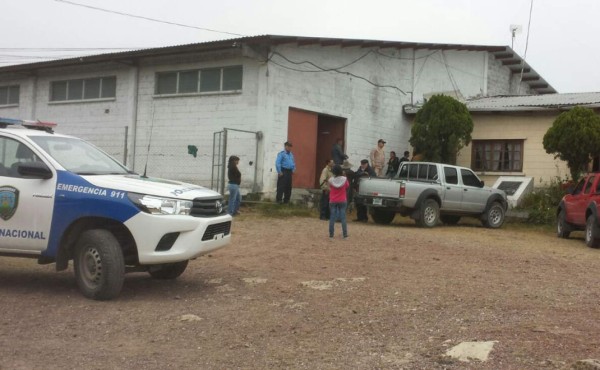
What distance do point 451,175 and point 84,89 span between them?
13.3 m

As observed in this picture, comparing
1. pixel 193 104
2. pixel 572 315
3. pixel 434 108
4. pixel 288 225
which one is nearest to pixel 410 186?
pixel 288 225

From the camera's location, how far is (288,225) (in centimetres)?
1491

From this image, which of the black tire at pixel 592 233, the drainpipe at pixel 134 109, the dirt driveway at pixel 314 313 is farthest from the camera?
the drainpipe at pixel 134 109

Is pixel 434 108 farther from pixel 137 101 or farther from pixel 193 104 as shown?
pixel 137 101

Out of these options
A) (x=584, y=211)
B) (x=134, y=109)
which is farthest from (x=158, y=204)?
(x=134, y=109)

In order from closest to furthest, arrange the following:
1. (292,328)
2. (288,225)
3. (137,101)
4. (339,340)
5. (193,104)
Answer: (339,340) → (292,328) → (288,225) → (193,104) → (137,101)

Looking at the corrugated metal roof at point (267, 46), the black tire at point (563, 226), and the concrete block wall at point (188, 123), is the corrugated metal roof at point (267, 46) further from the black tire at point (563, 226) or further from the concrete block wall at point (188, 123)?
the black tire at point (563, 226)

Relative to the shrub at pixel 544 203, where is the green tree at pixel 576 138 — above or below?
above

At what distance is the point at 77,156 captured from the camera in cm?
803

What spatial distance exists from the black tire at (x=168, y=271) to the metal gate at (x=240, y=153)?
9.04 m

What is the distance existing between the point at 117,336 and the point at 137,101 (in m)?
15.9

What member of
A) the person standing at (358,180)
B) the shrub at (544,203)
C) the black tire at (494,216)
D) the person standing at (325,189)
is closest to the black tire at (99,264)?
the person standing at (325,189)

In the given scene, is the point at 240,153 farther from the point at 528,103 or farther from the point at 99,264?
the point at 99,264

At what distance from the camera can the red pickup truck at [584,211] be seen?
13125 mm
